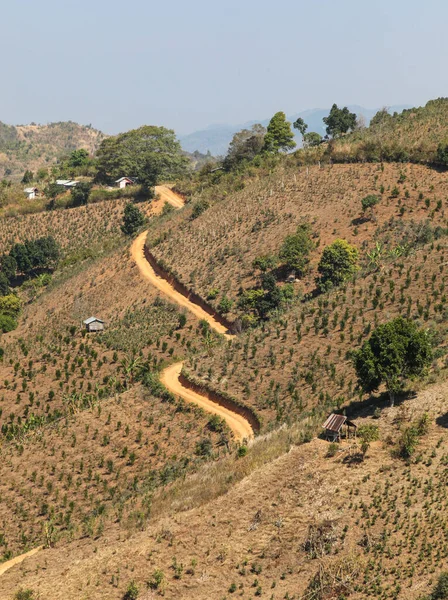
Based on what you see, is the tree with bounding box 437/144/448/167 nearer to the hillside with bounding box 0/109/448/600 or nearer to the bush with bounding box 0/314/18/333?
the hillside with bounding box 0/109/448/600

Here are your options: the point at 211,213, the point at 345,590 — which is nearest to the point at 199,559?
the point at 345,590

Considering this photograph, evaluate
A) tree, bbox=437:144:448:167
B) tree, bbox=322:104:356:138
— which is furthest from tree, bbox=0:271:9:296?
tree, bbox=437:144:448:167

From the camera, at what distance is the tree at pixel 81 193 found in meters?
112

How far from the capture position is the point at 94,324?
71.4 m

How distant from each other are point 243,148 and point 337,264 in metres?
48.0

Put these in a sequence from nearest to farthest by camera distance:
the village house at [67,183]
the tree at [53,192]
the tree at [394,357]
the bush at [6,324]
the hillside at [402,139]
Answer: the tree at [394,357] → the hillside at [402,139] → the bush at [6,324] → the tree at [53,192] → the village house at [67,183]

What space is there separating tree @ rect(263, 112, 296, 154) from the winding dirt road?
1556cm

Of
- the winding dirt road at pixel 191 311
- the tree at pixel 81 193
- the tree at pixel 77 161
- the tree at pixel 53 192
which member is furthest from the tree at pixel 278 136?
the tree at pixel 77 161

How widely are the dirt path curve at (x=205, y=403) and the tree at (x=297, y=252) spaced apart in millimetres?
16216

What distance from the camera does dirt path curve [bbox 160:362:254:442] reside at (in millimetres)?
45688

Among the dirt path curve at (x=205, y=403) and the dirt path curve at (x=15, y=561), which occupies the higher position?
the dirt path curve at (x=205, y=403)

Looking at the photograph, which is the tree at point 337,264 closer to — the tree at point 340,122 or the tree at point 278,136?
the tree at point 340,122

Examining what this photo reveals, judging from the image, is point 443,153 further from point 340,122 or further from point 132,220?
point 132,220

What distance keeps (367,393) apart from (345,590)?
624 inches
